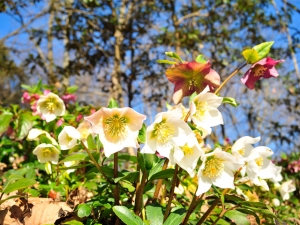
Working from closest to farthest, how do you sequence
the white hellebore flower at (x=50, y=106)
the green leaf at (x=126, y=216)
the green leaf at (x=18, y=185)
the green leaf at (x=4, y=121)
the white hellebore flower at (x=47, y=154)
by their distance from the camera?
the green leaf at (x=126, y=216) < the green leaf at (x=18, y=185) < the white hellebore flower at (x=47, y=154) < the white hellebore flower at (x=50, y=106) < the green leaf at (x=4, y=121)

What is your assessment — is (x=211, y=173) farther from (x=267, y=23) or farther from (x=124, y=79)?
(x=267, y=23)

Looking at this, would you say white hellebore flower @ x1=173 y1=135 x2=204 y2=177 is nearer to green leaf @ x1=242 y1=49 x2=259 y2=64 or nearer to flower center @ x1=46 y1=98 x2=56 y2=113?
green leaf @ x1=242 y1=49 x2=259 y2=64

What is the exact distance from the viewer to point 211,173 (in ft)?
2.12

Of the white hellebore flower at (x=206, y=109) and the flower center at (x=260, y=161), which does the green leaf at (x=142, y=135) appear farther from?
the flower center at (x=260, y=161)

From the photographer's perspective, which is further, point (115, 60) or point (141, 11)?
point (141, 11)

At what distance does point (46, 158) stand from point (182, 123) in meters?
0.46

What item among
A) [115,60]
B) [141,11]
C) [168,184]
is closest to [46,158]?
[168,184]

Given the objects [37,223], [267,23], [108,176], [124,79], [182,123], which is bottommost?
[37,223]

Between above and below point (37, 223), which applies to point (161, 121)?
above

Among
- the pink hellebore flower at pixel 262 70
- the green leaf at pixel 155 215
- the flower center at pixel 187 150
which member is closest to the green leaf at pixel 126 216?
the green leaf at pixel 155 215

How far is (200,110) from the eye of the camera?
693 mm

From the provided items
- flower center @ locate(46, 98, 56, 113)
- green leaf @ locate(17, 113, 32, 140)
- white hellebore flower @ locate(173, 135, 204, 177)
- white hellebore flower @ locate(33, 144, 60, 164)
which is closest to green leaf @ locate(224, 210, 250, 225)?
white hellebore flower @ locate(173, 135, 204, 177)

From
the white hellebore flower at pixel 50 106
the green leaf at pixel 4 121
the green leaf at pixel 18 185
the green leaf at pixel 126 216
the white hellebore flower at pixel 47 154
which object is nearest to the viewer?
the green leaf at pixel 126 216

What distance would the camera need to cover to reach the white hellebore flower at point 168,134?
2.05 ft
